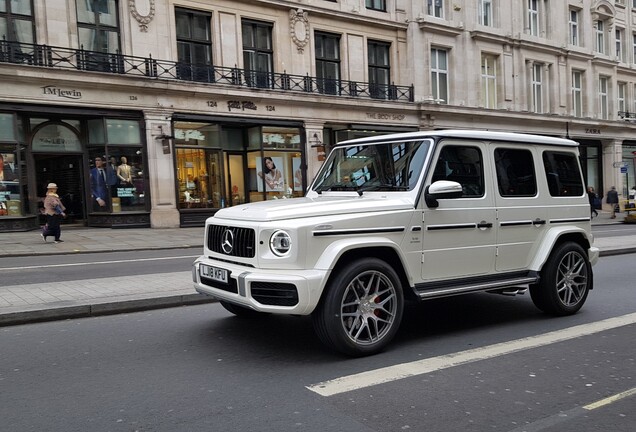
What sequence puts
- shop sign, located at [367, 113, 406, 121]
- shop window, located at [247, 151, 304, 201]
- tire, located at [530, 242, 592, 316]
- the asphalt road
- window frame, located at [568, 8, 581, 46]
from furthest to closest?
window frame, located at [568, 8, 581, 46], shop sign, located at [367, 113, 406, 121], shop window, located at [247, 151, 304, 201], tire, located at [530, 242, 592, 316], the asphalt road

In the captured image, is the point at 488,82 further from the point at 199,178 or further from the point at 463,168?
the point at 463,168

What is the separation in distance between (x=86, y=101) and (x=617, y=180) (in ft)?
116

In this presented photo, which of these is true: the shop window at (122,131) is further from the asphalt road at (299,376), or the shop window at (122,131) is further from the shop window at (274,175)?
the asphalt road at (299,376)

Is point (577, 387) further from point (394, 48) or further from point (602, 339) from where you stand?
point (394, 48)

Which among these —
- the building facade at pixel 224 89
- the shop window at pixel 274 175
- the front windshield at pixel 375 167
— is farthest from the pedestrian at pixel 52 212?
the front windshield at pixel 375 167

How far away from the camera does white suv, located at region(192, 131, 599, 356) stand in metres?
4.51

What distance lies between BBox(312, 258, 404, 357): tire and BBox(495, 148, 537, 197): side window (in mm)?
1853

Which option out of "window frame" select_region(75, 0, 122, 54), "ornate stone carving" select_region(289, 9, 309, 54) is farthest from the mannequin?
"ornate stone carving" select_region(289, 9, 309, 54)

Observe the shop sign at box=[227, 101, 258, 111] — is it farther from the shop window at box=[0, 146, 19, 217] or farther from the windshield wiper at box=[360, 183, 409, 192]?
the windshield wiper at box=[360, 183, 409, 192]

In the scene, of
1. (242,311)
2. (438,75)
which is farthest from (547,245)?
(438,75)

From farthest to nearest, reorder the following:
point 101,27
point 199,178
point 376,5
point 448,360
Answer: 1. point 376,5
2. point 199,178
3. point 101,27
4. point 448,360

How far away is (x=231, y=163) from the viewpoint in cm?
2331

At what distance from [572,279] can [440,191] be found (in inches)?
98.5

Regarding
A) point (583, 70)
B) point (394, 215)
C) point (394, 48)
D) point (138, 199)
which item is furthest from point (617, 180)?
point (394, 215)
